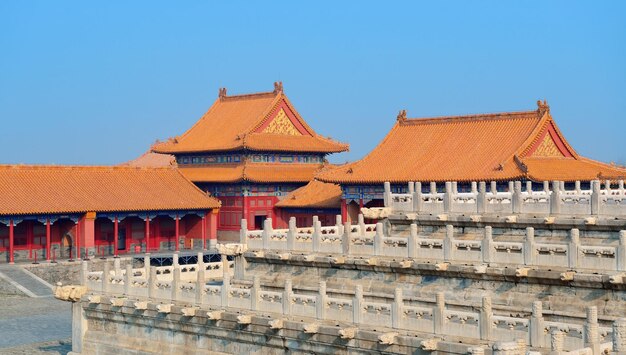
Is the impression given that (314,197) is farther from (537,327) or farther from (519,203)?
(537,327)

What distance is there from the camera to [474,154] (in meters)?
54.1

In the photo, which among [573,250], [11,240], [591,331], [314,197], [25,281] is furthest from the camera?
[314,197]

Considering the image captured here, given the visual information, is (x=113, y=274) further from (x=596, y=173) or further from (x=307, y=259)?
(x=596, y=173)

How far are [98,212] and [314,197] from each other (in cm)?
1316

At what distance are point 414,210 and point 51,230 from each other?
31.9m

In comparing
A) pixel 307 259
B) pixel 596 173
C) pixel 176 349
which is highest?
pixel 596 173

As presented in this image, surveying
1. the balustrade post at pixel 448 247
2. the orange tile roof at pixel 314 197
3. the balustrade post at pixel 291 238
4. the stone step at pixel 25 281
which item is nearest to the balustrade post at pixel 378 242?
the balustrade post at pixel 448 247

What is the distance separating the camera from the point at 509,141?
2117 inches

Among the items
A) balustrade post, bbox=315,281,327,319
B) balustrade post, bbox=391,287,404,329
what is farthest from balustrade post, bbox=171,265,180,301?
balustrade post, bbox=391,287,404,329

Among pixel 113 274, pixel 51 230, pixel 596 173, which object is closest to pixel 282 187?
pixel 51 230

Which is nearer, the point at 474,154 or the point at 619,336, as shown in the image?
the point at 619,336

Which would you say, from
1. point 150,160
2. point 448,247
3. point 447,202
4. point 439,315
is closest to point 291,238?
point 447,202

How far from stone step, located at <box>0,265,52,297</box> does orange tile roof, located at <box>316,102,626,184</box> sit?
16.3 metres

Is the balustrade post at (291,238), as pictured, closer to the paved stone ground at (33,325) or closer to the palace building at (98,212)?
the paved stone ground at (33,325)
